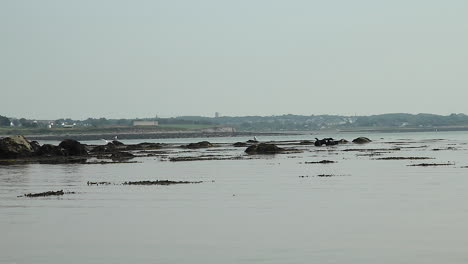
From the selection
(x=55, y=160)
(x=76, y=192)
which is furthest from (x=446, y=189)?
(x=55, y=160)

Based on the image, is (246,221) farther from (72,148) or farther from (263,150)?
(263,150)

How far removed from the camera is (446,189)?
39.2m

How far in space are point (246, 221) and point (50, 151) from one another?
6121cm

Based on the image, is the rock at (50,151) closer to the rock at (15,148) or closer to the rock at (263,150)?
the rock at (15,148)

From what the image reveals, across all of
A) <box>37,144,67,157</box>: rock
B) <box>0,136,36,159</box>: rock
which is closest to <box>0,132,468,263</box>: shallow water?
<box>0,136,36,159</box>: rock

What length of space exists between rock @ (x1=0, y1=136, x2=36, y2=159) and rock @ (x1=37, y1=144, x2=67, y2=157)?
103 centimetres

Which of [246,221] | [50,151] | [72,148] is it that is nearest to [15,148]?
[50,151]

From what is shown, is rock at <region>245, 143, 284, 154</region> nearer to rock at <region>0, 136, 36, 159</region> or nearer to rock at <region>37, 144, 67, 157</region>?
rock at <region>37, 144, 67, 157</region>

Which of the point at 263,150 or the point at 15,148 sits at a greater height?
the point at 15,148

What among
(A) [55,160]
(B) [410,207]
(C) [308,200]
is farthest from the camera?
(A) [55,160]

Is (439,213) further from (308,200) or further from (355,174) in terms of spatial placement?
(355,174)

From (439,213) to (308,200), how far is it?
721 centimetres

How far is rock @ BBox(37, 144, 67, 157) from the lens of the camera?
281ft

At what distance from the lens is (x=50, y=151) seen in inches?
3408
